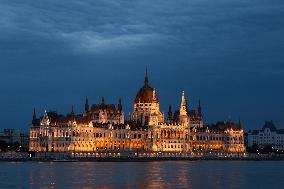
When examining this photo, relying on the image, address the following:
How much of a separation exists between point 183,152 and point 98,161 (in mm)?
30696

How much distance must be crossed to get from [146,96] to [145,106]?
2793mm

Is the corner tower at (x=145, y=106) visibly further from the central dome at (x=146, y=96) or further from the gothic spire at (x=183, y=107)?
the gothic spire at (x=183, y=107)

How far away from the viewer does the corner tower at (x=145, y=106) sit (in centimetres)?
18938

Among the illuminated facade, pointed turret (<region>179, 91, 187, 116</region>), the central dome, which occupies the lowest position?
the illuminated facade

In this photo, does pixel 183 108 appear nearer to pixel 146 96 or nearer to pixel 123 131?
pixel 146 96

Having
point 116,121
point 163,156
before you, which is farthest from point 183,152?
point 116,121

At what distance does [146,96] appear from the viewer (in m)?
192

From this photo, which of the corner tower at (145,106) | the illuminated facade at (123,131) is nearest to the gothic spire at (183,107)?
the illuminated facade at (123,131)

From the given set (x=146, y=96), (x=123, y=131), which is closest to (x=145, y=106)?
(x=146, y=96)

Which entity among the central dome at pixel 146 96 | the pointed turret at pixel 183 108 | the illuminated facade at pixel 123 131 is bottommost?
the illuminated facade at pixel 123 131

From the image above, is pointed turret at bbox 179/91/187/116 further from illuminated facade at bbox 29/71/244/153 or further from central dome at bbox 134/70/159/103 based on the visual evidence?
central dome at bbox 134/70/159/103

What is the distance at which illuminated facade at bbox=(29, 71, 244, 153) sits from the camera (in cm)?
16888

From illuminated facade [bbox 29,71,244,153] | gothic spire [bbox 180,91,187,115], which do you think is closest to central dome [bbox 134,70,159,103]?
illuminated facade [bbox 29,71,244,153]

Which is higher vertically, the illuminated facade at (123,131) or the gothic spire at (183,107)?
the gothic spire at (183,107)
